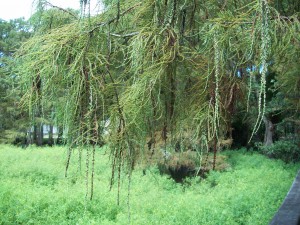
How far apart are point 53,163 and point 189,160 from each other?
4.26m

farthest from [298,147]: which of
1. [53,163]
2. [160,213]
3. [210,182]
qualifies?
[53,163]

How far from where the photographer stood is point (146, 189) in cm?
897

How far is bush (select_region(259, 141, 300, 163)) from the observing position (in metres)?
11.4

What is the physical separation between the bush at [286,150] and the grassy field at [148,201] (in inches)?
49.4

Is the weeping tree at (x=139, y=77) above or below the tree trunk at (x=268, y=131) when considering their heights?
above

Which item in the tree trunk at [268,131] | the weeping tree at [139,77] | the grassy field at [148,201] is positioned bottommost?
the grassy field at [148,201]

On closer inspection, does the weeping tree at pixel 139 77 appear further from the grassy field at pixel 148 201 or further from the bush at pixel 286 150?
the bush at pixel 286 150

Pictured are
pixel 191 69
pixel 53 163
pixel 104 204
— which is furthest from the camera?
pixel 53 163

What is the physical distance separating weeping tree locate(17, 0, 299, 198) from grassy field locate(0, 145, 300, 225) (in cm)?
231

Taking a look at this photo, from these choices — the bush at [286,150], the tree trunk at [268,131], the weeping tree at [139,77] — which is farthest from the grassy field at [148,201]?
the tree trunk at [268,131]

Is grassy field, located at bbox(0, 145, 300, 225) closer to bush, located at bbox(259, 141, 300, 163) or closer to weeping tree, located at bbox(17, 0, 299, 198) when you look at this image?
bush, located at bbox(259, 141, 300, 163)

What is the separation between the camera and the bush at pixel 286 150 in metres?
11.4

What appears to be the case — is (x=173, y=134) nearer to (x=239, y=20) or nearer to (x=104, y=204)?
(x=239, y=20)

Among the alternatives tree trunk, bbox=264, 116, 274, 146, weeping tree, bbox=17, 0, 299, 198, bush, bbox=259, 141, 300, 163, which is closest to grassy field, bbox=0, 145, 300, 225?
bush, bbox=259, 141, 300, 163
